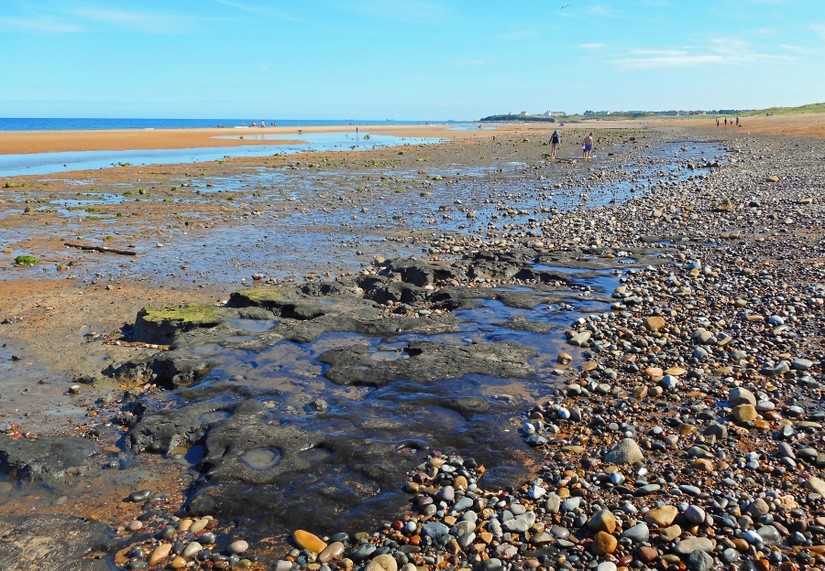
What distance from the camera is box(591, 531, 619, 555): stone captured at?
14.1ft

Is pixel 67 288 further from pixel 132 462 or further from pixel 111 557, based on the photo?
pixel 111 557

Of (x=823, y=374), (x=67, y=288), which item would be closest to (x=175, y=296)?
(x=67, y=288)

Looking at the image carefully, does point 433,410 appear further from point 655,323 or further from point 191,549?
point 655,323

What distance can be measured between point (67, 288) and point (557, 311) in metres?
9.59

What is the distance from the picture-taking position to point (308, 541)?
453 centimetres

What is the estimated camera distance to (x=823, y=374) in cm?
703

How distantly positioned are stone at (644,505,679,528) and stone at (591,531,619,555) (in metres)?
0.40

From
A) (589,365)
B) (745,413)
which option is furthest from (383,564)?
(589,365)

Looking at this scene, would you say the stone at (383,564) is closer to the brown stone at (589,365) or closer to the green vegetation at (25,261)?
the brown stone at (589,365)

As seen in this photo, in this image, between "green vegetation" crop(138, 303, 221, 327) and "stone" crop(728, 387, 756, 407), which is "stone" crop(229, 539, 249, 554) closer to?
"green vegetation" crop(138, 303, 221, 327)

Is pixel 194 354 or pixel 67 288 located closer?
pixel 194 354

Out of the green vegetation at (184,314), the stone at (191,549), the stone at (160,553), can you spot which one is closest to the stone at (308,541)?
the stone at (191,549)

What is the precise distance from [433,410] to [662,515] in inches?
106

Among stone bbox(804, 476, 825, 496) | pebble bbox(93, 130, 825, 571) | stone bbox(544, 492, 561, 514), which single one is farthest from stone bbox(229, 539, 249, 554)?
stone bbox(804, 476, 825, 496)
